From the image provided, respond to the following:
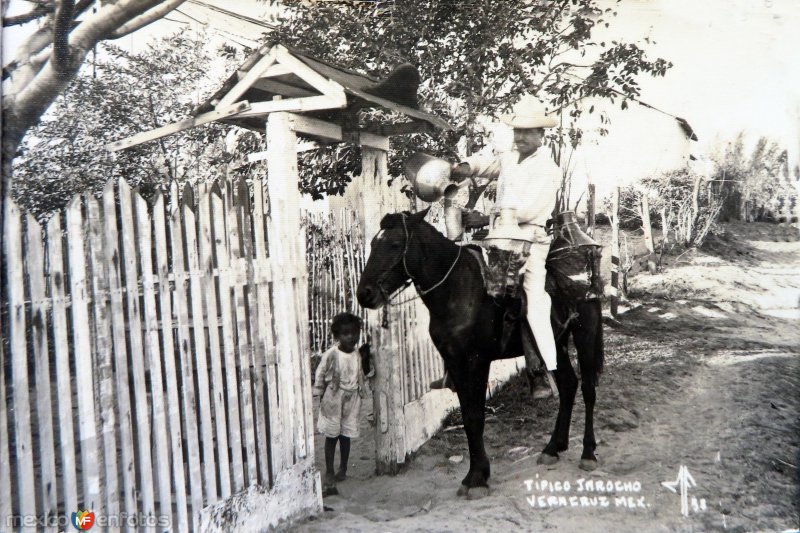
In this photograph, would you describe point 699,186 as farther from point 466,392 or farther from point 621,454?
point 466,392

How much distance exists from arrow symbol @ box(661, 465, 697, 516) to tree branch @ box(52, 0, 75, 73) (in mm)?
4548

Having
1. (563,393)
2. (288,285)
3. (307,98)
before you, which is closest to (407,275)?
(288,285)

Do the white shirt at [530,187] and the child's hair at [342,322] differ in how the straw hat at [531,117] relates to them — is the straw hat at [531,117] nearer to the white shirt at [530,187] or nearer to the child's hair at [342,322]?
the white shirt at [530,187]

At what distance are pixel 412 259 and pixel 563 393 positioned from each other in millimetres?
1725

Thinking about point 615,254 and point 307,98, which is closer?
point 307,98

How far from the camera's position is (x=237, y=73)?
11.5 ft

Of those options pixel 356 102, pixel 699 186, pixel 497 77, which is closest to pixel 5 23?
pixel 356 102

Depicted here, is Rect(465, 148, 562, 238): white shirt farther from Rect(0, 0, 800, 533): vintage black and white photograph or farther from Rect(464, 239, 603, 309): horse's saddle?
Rect(464, 239, 603, 309): horse's saddle

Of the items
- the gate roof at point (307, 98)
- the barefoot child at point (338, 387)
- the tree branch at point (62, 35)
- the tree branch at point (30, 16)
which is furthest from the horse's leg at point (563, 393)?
the tree branch at point (30, 16)

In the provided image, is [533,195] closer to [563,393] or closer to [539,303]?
[539,303]

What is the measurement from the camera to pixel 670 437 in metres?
4.02

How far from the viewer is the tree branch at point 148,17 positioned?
11.0 ft

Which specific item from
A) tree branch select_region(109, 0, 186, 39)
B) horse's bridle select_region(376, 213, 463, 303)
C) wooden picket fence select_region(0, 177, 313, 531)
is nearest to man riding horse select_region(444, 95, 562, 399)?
horse's bridle select_region(376, 213, 463, 303)

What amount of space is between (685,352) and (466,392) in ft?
6.76
